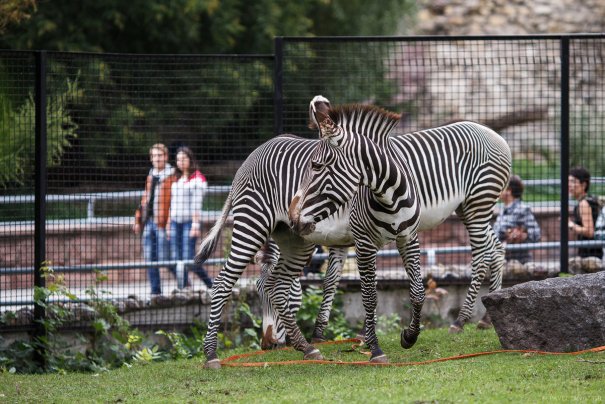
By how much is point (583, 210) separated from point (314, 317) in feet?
11.0

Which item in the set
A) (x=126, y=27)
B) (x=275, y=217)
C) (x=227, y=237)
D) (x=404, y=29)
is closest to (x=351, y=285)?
(x=227, y=237)

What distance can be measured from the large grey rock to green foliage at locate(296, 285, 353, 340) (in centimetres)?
286

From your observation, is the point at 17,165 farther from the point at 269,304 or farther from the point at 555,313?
the point at 555,313

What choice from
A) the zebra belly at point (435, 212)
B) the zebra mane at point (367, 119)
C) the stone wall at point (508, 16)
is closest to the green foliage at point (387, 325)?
the zebra belly at point (435, 212)

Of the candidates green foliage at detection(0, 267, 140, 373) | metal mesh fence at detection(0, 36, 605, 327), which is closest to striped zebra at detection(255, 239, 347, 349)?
metal mesh fence at detection(0, 36, 605, 327)

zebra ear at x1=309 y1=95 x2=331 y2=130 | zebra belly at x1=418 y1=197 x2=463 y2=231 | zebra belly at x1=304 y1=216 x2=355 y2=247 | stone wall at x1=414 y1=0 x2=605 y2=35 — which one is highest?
stone wall at x1=414 y1=0 x2=605 y2=35

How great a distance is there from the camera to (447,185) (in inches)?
336

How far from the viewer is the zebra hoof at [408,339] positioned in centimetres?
782

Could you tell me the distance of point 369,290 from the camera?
24.8ft

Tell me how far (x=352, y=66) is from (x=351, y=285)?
259 centimetres

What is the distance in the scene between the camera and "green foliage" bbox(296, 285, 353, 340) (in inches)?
393

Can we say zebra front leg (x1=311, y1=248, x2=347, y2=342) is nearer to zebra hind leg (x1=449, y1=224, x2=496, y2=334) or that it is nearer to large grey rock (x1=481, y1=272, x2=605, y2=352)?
zebra hind leg (x1=449, y1=224, x2=496, y2=334)

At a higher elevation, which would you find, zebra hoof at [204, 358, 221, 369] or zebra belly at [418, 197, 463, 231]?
zebra belly at [418, 197, 463, 231]

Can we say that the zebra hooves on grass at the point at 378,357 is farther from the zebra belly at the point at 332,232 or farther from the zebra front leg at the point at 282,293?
the zebra belly at the point at 332,232
